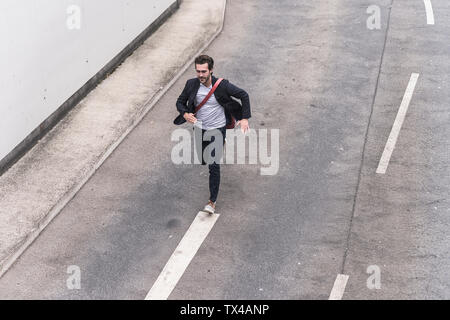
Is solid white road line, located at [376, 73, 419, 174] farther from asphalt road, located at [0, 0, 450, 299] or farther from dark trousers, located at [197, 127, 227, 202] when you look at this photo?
dark trousers, located at [197, 127, 227, 202]

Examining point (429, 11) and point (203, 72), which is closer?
point (203, 72)

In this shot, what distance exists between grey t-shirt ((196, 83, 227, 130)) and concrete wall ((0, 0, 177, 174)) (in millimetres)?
2991

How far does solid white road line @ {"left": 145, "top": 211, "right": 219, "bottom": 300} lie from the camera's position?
33.0ft

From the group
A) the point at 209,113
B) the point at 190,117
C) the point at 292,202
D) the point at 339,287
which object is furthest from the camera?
the point at 292,202

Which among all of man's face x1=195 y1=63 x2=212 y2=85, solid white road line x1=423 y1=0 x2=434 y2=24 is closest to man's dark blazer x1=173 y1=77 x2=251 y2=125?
man's face x1=195 y1=63 x2=212 y2=85

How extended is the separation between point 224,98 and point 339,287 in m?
2.91

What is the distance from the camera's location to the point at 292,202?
12008 millimetres

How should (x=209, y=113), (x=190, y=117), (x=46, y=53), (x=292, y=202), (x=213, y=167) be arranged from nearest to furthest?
(x=190, y=117)
(x=209, y=113)
(x=213, y=167)
(x=292, y=202)
(x=46, y=53)

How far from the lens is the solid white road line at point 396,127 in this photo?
13.0 meters

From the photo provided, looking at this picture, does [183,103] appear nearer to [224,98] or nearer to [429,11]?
[224,98]

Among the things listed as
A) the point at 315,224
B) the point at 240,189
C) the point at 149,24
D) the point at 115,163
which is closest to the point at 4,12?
the point at 115,163

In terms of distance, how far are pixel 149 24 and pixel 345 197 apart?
7530mm

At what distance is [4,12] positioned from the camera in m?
11.6

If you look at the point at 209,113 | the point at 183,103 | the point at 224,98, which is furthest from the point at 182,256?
the point at 224,98
